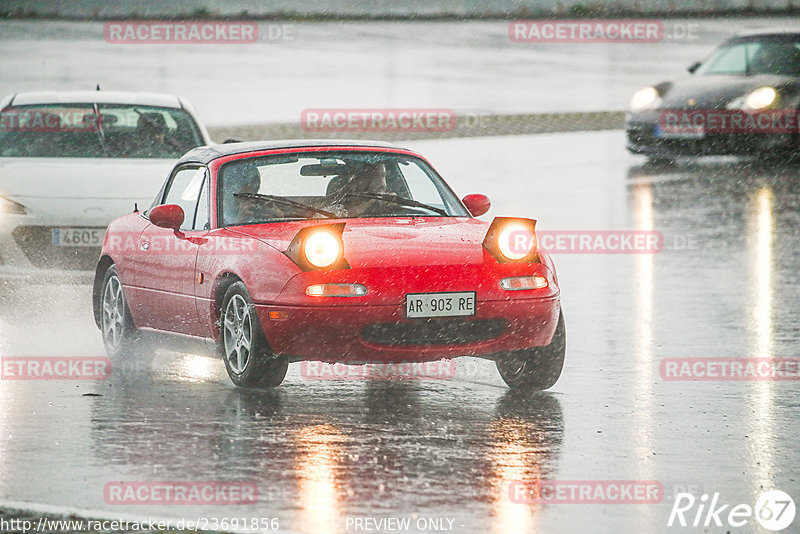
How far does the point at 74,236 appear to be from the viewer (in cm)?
1215

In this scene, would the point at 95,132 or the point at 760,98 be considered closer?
the point at 95,132

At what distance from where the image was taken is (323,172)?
9422 millimetres

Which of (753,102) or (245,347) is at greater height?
(753,102)

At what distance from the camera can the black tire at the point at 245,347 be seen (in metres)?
8.29

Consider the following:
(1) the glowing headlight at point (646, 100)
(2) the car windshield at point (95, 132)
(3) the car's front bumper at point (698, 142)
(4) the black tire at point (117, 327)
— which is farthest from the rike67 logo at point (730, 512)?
(1) the glowing headlight at point (646, 100)

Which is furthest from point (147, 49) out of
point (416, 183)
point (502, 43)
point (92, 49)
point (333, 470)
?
point (333, 470)

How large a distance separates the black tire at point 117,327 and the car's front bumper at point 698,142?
37.0 ft

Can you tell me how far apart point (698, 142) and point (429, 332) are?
41.4 feet
